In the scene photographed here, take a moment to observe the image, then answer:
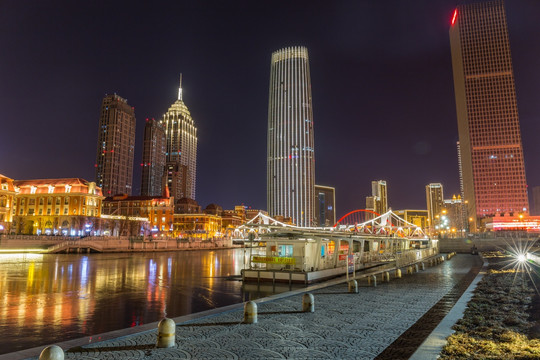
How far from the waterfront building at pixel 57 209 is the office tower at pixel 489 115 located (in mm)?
171493

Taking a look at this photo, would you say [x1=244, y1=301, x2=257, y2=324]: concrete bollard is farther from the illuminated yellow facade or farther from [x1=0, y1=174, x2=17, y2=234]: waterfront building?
the illuminated yellow facade

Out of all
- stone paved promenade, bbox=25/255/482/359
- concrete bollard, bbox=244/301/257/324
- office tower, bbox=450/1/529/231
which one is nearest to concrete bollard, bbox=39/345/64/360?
stone paved promenade, bbox=25/255/482/359

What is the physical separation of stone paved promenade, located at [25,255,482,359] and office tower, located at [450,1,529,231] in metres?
188

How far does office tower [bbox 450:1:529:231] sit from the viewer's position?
17712 centimetres

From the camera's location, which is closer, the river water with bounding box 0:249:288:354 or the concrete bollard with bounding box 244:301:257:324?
the concrete bollard with bounding box 244:301:257:324

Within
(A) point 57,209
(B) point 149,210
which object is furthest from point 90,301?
(B) point 149,210

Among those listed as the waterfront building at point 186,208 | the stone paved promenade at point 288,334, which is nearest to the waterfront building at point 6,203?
the waterfront building at point 186,208

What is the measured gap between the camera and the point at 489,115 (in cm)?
18212

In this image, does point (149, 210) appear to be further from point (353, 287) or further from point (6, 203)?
point (353, 287)

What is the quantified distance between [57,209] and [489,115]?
636 ft

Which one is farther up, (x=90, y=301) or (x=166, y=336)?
(x=166, y=336)

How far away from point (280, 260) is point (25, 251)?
67.5 m

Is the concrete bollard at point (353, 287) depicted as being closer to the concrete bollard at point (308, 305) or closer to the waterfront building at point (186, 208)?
the concrete bollard at point (308, 305)

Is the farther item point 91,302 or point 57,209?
point 57,209
